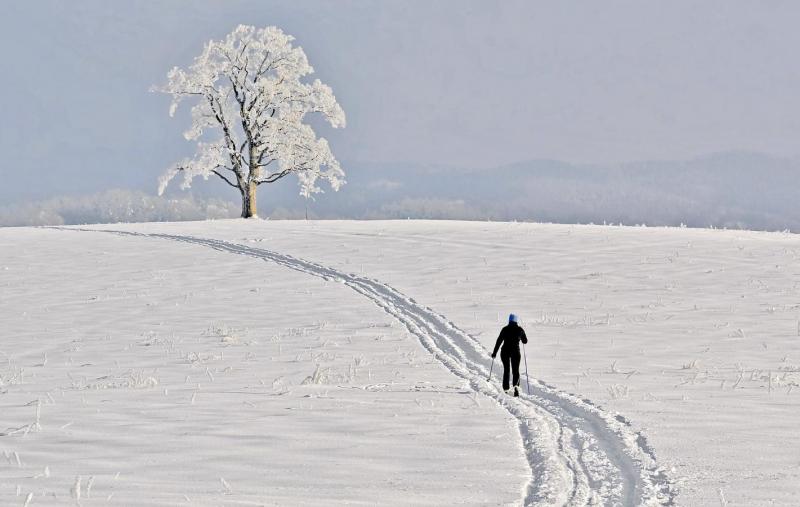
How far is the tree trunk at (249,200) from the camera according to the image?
6056 centimetres

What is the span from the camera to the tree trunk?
60556mm

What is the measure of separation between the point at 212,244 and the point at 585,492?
37.8 meters

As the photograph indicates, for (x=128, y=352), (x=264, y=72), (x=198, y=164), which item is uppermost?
(x=264, y=72)

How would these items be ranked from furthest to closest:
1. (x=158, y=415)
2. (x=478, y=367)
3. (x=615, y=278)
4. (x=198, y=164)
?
(x=198, y=164)
(x=615, y=278)
(x=478, y=367)
(x=158, y=415)

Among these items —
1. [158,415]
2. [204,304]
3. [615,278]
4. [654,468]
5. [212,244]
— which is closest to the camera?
[654,468]

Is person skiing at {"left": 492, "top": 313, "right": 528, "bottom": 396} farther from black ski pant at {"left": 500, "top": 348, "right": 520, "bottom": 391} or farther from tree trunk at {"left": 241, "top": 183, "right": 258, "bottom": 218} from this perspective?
tree trunk at {"left": 241, "top": 183, "right": 258, "bottom": 218}

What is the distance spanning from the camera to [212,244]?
45.6m

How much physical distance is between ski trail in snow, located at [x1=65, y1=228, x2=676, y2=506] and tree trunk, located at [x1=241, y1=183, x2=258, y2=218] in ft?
135

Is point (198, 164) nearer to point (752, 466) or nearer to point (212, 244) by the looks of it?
Answer: point (212, 244)

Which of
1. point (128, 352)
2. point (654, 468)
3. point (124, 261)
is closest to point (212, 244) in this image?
point (124, 261)

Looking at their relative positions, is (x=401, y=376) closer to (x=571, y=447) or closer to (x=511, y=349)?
(x=511, y=349)

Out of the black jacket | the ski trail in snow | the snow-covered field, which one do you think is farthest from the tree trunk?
the black jacket

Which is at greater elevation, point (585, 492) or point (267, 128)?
point (267, 128)

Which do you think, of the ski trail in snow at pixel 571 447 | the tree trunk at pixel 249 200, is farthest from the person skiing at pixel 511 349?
the tree trunk at pixel 249 200
